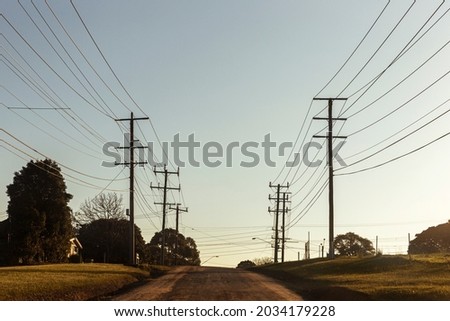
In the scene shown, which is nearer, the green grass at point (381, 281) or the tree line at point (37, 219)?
the green grass at point (381, 281)

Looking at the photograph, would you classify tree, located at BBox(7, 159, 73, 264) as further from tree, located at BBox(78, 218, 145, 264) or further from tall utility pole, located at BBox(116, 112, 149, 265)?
tree, located at BBox(78, 218, 145, 264)

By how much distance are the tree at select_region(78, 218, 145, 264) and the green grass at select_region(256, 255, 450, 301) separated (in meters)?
53.4

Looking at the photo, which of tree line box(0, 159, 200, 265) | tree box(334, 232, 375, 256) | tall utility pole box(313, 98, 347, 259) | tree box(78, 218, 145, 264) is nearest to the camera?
tall utility pole box(313, 98, 347, 259)

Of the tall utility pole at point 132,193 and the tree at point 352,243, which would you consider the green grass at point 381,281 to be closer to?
the tall utility pole at point 132,193

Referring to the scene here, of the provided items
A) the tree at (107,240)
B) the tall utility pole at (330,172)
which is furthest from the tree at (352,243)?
the tall utility pole at (330,172)

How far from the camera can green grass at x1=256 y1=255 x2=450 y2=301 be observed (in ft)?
95.1

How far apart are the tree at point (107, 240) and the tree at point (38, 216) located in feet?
78.2

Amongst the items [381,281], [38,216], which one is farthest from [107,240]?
[381,281]

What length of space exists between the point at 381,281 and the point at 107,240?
77.4 meters

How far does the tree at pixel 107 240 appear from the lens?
10931 centimetres

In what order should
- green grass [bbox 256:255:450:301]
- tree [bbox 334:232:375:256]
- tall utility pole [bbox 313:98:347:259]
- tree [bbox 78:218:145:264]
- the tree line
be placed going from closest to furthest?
green grass [bbox 256:255:450:301]
tall utility pole [bbox 313:98:347:259]
the tree line
tree [bbox 78:218:145:264]
tree [bbox 334:232:375:256]

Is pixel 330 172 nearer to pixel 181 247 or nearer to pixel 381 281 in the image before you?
Result: pixel 381 281

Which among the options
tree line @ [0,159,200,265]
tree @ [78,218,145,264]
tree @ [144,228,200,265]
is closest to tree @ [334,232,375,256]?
tree @ [144,228,200,265]

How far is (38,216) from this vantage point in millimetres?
81125
